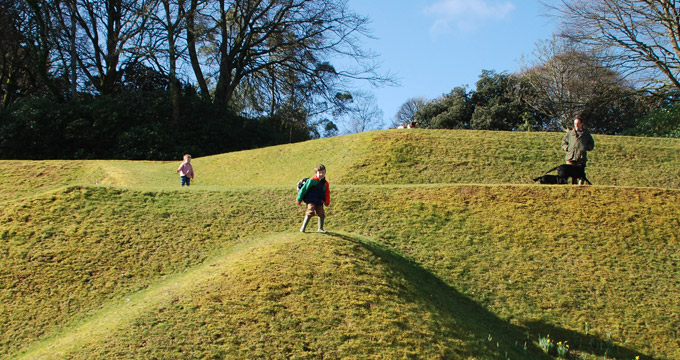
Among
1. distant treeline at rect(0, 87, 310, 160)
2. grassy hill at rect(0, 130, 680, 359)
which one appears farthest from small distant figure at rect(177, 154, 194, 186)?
distant treeline at rect(0, 87, 310, 160)

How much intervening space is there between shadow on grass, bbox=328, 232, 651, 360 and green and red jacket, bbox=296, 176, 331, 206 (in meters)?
0.98

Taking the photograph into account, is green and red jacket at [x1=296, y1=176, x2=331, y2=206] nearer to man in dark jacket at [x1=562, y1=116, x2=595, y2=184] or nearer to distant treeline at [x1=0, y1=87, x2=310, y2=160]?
man in dark jacket at [x1=562, y1=116, x2=595, y2=184]

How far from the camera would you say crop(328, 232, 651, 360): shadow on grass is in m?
9.42

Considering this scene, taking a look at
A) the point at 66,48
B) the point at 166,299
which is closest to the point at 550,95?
the point at 66,48

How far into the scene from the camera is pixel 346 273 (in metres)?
10.1

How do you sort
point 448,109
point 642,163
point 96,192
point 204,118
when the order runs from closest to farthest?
point 96,192 → point 642,163 → point 204,118 → point 448,109

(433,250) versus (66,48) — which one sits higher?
(66,48)

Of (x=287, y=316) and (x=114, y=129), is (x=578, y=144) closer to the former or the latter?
(x=287, y=316)

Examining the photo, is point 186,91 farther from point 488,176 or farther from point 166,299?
point 166,299

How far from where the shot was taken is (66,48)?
3388 cm

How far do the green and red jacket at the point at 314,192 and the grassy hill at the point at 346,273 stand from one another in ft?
2.63

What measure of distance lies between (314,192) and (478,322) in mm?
3921

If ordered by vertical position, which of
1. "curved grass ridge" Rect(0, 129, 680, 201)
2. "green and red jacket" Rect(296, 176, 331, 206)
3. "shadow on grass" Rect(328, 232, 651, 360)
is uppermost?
"curved grass ridge" Rect(0, 129, 680, 201)

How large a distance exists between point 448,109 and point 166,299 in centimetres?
3836
